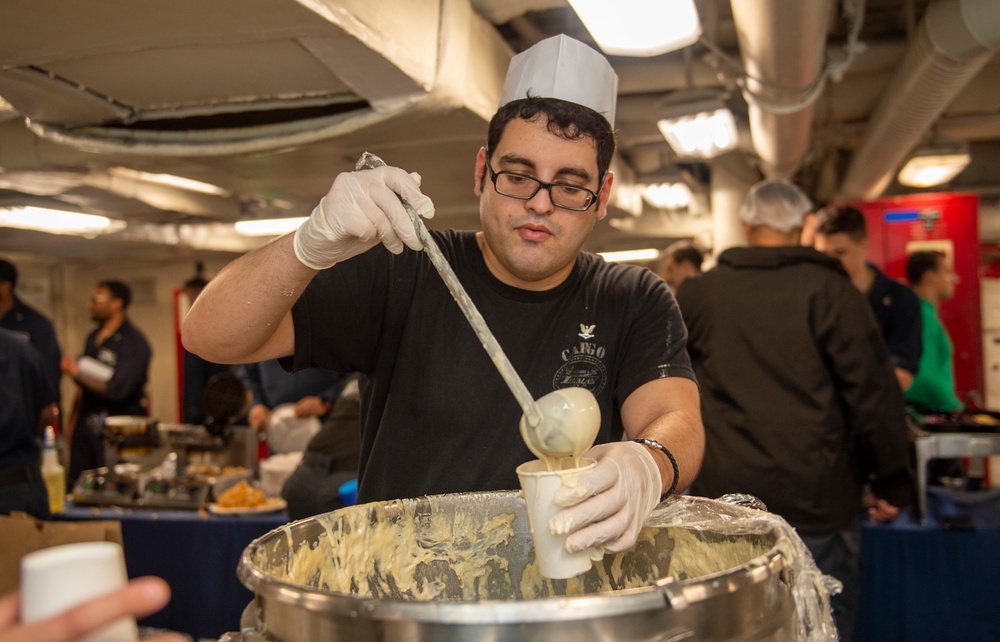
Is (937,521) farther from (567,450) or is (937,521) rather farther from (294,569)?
(294,569)

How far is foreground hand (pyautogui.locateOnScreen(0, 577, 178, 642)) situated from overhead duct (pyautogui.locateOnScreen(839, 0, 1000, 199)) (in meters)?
3.11

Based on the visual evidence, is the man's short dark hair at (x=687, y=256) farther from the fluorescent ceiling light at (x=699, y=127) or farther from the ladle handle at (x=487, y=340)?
the ladle handle at (x=487, y=340)

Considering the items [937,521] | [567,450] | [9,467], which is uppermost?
[567,450]

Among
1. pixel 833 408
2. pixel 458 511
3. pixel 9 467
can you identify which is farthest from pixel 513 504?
pixel 9 467

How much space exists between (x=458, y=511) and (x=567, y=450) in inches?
11.3

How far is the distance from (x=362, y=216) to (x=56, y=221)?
5.67m

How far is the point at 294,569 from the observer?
1.00 metres

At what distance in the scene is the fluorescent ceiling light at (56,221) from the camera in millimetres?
5562

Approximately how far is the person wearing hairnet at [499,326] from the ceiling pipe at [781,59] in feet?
3.65

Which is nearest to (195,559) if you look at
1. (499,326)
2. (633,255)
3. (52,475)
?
(52,475)

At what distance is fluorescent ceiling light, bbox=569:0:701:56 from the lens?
7.16ft

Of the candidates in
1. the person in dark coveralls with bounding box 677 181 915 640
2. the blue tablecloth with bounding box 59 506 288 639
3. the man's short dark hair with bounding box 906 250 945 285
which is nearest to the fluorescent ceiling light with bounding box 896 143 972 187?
the man's short dark hair with bounding box 906 250 945 285

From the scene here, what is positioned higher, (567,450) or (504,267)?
(504,267)

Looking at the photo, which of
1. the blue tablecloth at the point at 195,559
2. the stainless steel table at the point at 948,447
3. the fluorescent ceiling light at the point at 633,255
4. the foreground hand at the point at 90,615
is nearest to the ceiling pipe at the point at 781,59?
the stainless steel table at the point at 948,447
